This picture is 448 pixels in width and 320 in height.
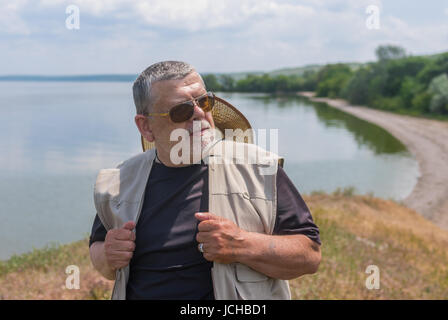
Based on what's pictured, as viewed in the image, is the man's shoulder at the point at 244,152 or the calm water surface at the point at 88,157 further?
the calm water surface at the point at 88,157

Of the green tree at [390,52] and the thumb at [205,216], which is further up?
the green tree at [390,52]

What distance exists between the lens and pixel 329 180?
128 ft

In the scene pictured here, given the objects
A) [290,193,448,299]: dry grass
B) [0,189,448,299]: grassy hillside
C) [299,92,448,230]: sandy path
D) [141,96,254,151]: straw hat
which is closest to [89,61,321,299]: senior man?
[141,96,254,151]: straw hat

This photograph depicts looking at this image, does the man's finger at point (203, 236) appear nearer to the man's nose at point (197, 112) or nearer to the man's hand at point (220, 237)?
the man's hand at point (220, 237)

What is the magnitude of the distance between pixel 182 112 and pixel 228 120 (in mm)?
528

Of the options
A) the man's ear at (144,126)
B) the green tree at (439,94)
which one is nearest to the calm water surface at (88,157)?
the man's ear at (144,126)

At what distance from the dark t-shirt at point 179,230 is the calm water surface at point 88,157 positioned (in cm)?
55

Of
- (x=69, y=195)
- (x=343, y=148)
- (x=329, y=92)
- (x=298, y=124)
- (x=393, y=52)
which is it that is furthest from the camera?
(x=329, y=92)

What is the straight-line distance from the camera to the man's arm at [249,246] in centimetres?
197

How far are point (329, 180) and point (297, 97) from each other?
89.3m

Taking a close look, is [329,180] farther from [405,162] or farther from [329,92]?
[329,92]

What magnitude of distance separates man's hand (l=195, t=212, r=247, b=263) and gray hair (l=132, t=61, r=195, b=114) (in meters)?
0.68

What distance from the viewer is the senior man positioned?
2.02m

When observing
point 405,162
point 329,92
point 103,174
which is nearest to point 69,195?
point 103,174
